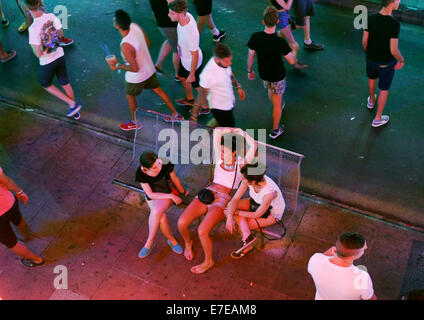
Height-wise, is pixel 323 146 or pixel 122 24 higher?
pixel 122 24

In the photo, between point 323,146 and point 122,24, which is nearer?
point 122,24

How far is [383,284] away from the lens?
177 inches

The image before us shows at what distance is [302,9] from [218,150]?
3385mm

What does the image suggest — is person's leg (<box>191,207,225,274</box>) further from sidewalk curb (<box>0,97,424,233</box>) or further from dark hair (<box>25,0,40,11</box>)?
dark hair (<box>25,0,40,11</box>)

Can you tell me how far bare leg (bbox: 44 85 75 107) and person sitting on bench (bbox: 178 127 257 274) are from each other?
286 cm

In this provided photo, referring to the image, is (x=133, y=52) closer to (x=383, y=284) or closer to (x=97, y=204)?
(x=97, y=204)

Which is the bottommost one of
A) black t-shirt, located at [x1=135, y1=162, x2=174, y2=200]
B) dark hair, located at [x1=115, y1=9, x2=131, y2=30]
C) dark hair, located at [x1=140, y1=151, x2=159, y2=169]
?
black t-shirt, located at [x1=135, y1=162, x2=174, y2=200]

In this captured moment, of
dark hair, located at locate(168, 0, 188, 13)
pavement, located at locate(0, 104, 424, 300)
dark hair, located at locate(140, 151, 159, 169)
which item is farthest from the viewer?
dark hair, located at locate(168, 0, 188, 13)

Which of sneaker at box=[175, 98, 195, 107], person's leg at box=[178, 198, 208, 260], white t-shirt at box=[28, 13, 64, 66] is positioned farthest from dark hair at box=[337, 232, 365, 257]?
white t-shirt at box=[28, 13, 64, 66]

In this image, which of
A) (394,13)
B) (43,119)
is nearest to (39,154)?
(43,119)

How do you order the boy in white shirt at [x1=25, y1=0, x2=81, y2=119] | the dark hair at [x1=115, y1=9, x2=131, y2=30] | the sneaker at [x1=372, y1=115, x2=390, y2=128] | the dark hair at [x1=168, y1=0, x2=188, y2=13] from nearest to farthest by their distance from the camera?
the dark hair at [x1=115, y1=9, x2=131, y2=30] → the dark hair at [x1=168, y1=0, x2=188, y2=13] → the boy in white shirt at [x1=25, y1=0, x2=81, y2=119] → the sneaker at [x1=372, y1=115, x2=390, y2=128]

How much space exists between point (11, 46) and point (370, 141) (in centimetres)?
662

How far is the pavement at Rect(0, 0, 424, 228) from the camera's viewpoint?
548 cm

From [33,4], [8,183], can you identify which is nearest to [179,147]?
[8,183]
